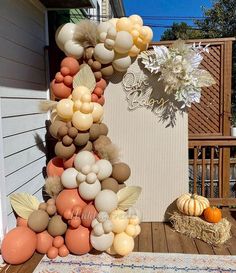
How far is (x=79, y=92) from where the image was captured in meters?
2.59

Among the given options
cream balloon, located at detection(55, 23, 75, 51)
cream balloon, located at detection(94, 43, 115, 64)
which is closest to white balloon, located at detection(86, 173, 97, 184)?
cream balloon, located at detection(94, 43, 115, 64)

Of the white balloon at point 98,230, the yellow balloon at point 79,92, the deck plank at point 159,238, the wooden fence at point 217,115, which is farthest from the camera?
the wooden fence at point 217,115

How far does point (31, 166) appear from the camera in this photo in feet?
10.5

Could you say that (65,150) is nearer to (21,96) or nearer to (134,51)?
(21,96)

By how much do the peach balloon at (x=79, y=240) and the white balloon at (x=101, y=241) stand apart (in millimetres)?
71

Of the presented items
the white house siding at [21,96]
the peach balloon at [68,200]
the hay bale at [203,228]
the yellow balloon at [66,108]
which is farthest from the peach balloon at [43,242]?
the hay bale at [203,228]

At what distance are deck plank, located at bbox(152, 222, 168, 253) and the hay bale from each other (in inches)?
6.8

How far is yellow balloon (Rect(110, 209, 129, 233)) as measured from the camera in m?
2.48

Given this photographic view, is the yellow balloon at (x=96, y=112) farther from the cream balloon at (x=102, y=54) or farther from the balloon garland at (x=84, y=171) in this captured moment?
the cream balloon at (x=102, y=54)

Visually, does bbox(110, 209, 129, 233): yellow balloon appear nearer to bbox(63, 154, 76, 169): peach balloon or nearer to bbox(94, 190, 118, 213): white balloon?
bbox(94, 190, 118, 213): white balloon

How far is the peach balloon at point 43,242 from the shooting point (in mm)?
2561

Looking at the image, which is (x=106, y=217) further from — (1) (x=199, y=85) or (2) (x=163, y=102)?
(1) (x=199, y=85)

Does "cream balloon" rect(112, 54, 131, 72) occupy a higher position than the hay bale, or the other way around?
"cream balloon" rect(112, 54, 131, 72)

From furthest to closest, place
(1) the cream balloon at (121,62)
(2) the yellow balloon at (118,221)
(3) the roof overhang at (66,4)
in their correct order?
(3) the roof overhang at (66,4)
(1) the cream balloon at (121,62)
(2) the yellow balloon at (118,221)
